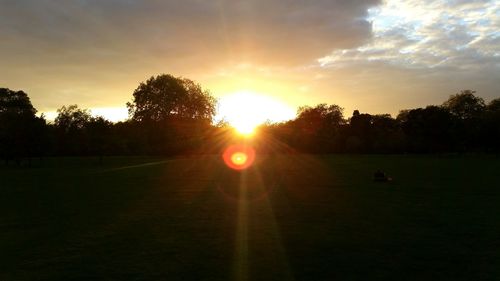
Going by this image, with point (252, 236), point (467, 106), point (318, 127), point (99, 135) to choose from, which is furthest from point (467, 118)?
point (252, 236)

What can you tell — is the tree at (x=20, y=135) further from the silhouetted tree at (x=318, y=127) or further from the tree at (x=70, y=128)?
the silhouetted tree at (x=318, y=127)

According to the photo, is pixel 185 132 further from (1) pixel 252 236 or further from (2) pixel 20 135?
(1) pixel 252 236

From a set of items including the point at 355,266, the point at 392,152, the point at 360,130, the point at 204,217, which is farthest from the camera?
the point at 360,130

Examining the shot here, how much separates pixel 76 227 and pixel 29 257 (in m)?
3.28

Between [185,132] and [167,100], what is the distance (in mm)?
9767

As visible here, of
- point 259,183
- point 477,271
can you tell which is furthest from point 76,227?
point 259,183

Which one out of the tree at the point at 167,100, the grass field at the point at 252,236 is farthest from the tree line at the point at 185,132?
the grass field at the point at 252,236

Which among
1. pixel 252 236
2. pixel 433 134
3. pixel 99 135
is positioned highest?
pixel 99 135

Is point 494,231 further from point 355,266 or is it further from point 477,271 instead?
point 355,266

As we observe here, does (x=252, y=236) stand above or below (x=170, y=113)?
below

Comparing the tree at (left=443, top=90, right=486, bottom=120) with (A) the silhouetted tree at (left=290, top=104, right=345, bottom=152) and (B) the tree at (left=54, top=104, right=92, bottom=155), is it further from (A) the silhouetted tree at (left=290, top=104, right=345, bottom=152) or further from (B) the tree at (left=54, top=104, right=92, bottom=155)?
(B) the tree at (left=54, top=104, right=92, bottom=155)

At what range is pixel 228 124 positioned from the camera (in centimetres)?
9406

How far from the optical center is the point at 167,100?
3105 inches

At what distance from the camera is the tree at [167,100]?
259 feet
